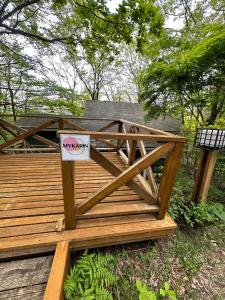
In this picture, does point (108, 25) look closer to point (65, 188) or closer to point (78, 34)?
point (78, 34)

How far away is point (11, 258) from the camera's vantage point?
54.3 inches

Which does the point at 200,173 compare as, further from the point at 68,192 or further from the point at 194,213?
the point at 68,192

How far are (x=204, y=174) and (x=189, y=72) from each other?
7.24 ft

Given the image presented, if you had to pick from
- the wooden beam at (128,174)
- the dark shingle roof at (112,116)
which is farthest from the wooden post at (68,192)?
the dark shingle roof at (112,116)

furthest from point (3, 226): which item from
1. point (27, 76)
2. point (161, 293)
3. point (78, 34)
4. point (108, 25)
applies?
point (27, 76)

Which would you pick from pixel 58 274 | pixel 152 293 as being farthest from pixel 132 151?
pixel 58 274

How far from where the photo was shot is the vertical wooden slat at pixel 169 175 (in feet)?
5.47

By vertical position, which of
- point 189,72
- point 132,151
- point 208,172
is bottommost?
point 208,172

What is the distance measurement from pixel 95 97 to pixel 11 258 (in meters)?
18.5

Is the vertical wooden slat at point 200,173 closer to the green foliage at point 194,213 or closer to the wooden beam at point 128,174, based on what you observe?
the green foliage at point 194,213

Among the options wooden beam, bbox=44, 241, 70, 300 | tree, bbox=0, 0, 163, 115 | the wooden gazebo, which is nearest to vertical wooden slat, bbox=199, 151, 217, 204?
the wooden gazebo

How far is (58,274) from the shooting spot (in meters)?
1.19

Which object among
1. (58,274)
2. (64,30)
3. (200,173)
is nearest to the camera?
(58,274)

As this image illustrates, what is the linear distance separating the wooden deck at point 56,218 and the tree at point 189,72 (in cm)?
290
